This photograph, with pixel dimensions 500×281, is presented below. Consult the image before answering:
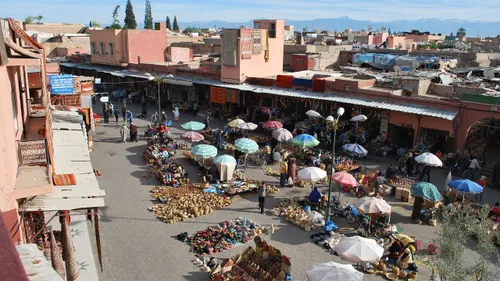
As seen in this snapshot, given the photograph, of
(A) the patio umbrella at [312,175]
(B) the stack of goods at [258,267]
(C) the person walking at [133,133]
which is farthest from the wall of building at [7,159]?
(C) the person walking at [133,133]

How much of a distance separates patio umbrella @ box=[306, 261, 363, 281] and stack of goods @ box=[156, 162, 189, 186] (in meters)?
9.98

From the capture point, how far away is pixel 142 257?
12.9 m

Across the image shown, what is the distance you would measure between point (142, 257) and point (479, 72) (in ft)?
95.1

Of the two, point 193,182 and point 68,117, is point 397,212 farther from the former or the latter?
point 68,117

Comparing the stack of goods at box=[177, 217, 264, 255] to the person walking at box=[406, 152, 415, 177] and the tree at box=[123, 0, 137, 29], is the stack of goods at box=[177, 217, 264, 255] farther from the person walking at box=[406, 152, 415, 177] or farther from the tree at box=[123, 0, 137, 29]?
the tree at box=[123, 0, 137, 29]

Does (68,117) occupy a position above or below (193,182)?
above

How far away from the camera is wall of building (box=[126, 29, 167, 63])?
40.8 m

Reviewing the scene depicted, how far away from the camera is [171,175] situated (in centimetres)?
1908

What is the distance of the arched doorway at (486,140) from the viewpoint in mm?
22472

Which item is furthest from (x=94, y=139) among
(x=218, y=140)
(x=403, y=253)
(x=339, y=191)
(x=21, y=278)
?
(x=21, y=278)

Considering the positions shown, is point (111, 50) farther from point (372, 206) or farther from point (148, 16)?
point (148, 16)

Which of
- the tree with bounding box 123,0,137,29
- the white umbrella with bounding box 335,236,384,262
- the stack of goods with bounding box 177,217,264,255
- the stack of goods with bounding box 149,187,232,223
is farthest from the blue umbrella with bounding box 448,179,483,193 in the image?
the tree with bounding box 123,0,137,29

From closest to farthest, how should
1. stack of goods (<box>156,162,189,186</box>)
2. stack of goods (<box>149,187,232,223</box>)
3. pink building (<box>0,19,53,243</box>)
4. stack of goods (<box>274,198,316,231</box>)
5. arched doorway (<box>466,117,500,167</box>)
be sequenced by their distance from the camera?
1. pink building (<box>0,19,53,243</box>)
2. stack of goods (<box>274,198,316,231</box>)
3. stack of goods (<box>149,187,232,223</box>)
4. stack of goods (<box>156,162,189,186</box>)
5. arched doorway (<box>466,117,500,167</box>)

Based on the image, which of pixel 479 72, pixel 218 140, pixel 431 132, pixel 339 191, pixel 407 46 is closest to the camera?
pixel 339 191
